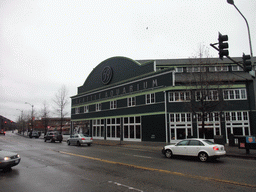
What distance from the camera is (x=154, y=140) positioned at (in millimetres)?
27109

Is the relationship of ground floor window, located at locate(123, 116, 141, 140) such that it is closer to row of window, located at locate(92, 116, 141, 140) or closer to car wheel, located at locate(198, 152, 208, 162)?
row of window, located at locate(92, 116, 141, 140)

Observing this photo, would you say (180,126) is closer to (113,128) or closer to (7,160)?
(113,128)

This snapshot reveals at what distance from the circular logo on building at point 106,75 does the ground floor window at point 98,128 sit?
324 inches

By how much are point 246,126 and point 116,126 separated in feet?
66.1

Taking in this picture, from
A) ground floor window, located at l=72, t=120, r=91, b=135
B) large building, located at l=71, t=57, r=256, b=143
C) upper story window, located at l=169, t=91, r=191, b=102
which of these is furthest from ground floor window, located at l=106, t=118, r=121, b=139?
upper story window, located at l=169, t=91, r=191, b=102

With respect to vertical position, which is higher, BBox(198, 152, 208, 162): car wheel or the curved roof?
the curved roof

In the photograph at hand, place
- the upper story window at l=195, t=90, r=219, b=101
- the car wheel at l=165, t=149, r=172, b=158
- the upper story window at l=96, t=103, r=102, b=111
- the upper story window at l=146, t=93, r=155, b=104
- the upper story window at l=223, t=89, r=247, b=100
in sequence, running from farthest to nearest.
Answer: the upper story window at l=96, t=103, r=102, b=111 < the upper story window at l=146, t=93, r=155, b=104 < the upper story window at l=223, t=89, r=247, b=100 < the upper story window at l=195, t=90, r=219, b=101 < the car wheel at l=165, t=149, r=172, b=158

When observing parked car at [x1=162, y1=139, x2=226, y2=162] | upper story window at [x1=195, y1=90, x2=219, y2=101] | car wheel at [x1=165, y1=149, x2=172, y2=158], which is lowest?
car wheel at [x1=165, y1=149, x2=172, y2=158]

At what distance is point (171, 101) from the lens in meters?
26.4

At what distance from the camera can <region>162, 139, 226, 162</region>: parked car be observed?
11836mm

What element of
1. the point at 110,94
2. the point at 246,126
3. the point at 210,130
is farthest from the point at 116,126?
the point at 246,126

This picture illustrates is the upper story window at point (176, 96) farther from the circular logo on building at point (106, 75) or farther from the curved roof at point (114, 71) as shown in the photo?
the circular logo on building at point (106, 75)

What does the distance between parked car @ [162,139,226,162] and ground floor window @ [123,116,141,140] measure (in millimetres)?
16146

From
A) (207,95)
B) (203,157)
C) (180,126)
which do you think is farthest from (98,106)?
(203,157)
